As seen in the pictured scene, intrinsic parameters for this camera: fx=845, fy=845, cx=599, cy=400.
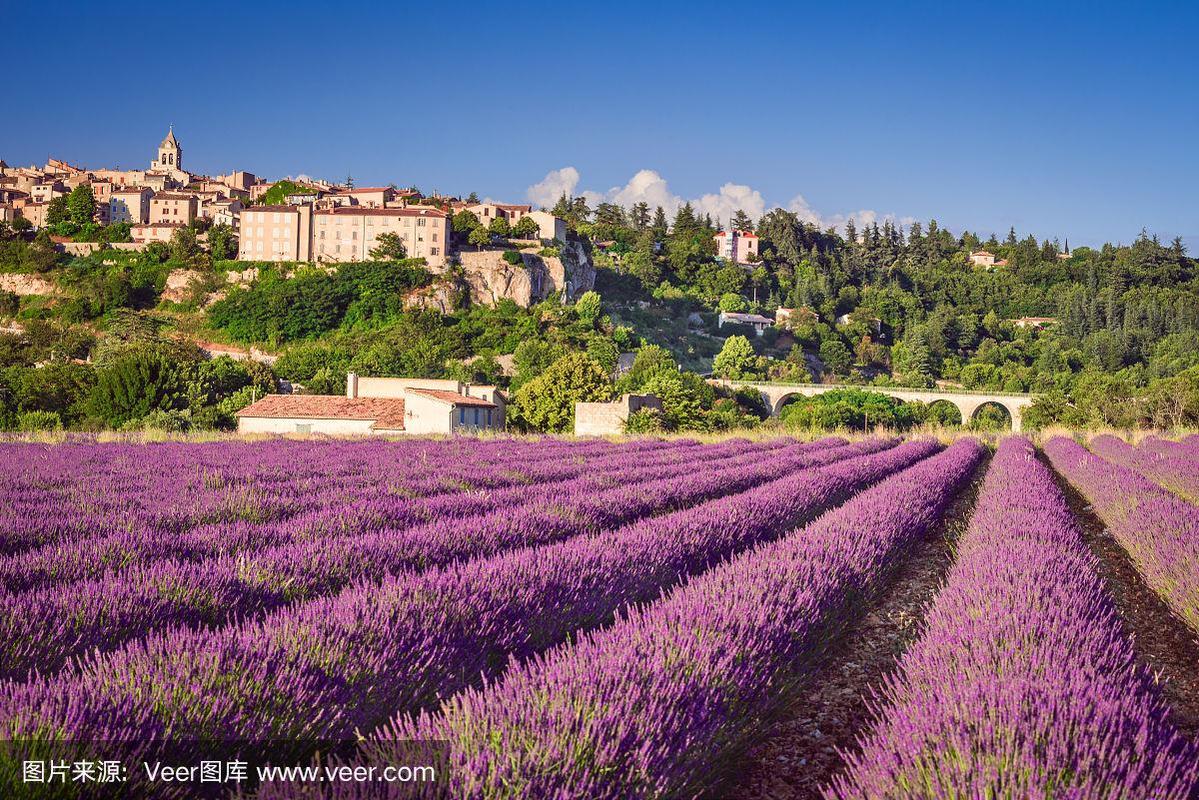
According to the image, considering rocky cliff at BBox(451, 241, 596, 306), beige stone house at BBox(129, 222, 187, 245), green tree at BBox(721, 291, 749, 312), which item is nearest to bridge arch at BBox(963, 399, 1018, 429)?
green tree at BBox(721, 291, 749, 312)

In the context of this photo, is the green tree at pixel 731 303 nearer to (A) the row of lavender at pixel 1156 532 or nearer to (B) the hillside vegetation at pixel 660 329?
(B) the hillside vegetation at pixel 660 329

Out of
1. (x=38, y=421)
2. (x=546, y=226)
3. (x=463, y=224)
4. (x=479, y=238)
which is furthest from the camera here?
(x=546, y=226)

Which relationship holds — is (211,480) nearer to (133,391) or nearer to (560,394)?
(133,391)

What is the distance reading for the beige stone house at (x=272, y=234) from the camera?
80250mm

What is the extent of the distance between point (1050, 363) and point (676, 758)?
9855cm

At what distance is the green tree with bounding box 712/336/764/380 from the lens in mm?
85162

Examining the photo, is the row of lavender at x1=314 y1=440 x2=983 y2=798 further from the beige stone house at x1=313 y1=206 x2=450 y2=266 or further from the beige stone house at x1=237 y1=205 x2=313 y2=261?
the beige stone house at x1=237 y1=205 x2=313 y2=261

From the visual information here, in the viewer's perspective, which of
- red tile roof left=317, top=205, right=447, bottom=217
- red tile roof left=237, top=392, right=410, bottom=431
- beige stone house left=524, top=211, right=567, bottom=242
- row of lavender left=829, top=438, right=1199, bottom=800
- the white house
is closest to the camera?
row of lavender left=829, top=438, right=1199, bottom=800

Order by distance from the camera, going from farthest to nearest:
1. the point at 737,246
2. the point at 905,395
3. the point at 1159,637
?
the point at 737,246, the point at 905,395, the point at 1159,637

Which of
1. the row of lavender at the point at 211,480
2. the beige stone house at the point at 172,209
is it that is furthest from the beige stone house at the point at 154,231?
the row of lavender at the point at 211,480

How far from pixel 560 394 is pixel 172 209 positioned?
2931 inches

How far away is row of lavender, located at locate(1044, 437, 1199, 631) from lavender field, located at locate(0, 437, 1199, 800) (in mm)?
48

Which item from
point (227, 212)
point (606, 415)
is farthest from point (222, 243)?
point (606, 415)

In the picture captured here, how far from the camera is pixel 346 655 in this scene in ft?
11.1
